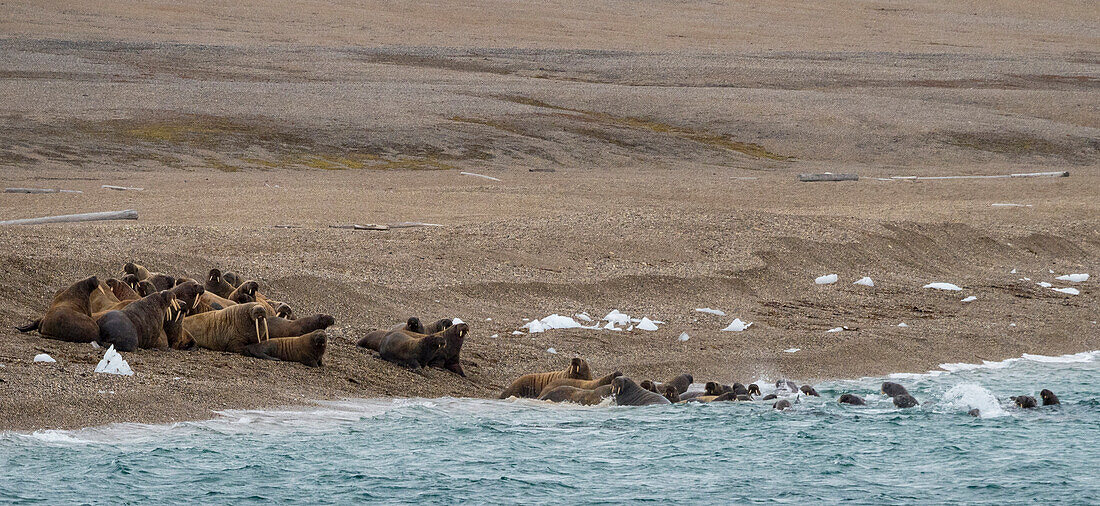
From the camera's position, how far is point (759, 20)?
10056cm

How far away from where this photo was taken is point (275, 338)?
13359mm

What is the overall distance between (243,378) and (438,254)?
7.26 m

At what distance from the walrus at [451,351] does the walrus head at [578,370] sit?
1.20 metres

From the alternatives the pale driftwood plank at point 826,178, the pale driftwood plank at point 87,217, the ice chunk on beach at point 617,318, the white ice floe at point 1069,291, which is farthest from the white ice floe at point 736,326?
the pale driftwood plank at point 826,178

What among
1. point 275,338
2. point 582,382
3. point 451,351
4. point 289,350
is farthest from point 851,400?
point 275,338

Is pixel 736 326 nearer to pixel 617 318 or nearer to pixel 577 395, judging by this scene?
pixel 617 318

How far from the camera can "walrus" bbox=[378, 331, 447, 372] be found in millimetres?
13555

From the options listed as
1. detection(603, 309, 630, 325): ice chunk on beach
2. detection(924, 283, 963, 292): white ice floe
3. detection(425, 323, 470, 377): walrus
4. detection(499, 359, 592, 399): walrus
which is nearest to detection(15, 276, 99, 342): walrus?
detection(425, 323, 470, 377): walrus

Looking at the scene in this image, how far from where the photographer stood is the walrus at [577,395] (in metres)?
12.7

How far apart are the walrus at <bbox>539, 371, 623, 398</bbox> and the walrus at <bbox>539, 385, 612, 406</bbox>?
0.07 metres

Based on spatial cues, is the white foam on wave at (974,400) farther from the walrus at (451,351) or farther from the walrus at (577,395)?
the walrus at (451,351)

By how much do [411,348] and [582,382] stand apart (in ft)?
6.35

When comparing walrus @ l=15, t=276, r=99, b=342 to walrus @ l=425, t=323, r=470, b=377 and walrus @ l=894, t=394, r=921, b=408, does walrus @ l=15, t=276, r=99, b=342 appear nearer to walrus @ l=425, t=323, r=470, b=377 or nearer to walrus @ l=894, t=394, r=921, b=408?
walrus @ l=425, t=323, r=470, b=377

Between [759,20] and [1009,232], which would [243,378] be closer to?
[1009,232]
